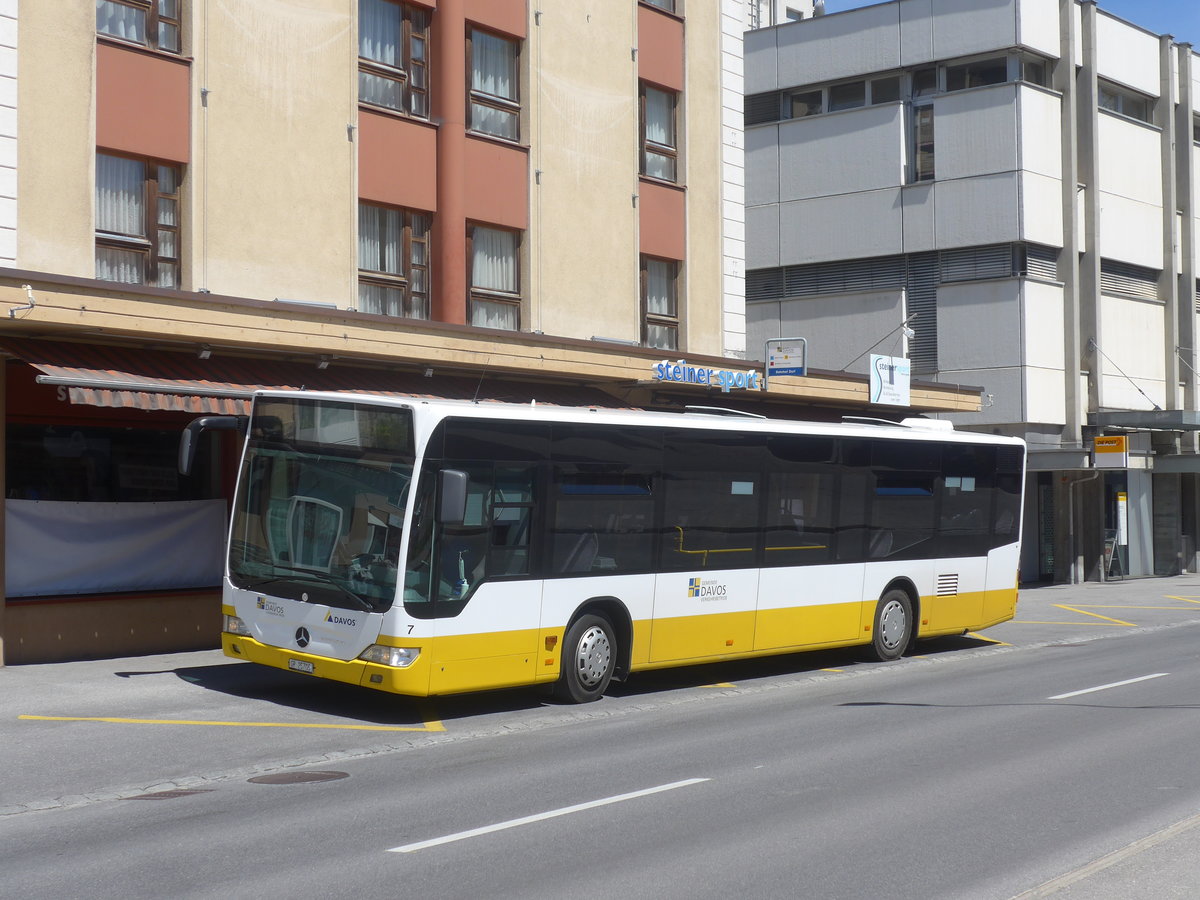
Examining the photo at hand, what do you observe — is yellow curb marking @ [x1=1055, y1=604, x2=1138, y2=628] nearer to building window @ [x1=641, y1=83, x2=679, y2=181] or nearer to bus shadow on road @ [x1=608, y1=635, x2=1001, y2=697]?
bus shadow on road @ [x1=608, y1=635, x2=1001, y2=697]

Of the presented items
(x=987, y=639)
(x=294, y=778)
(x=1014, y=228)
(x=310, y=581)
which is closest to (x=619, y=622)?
(x=310, y=581)

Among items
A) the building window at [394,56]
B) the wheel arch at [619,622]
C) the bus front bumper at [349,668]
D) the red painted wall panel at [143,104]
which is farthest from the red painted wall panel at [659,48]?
the bus front bumper at [349,668]

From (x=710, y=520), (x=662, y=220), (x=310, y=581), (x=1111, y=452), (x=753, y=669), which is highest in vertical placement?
(x=662, y=220)

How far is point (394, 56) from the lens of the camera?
19938 millimetres

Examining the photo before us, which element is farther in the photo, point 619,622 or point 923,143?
point 923,143

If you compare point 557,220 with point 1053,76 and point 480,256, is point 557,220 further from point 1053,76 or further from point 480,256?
point 1053,76

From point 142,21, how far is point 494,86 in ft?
20.1

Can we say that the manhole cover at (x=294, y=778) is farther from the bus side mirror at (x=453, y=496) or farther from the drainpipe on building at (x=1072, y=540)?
the drainpipe on building at (x=1072, y=540)

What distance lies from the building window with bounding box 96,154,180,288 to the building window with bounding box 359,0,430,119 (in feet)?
11.6

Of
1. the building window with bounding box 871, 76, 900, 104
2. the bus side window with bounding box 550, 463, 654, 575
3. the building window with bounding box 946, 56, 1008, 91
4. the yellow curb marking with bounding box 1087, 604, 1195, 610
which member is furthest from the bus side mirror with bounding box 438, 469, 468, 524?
the building window with bounding box 871, 76, 900, 104

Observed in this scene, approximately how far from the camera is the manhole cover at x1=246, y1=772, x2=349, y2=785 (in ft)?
32.3

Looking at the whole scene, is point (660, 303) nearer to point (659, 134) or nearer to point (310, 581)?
point (659, 134)

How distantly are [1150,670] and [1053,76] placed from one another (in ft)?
74.9

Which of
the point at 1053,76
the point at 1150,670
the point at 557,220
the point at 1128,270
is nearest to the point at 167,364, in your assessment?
the point at 557,220
